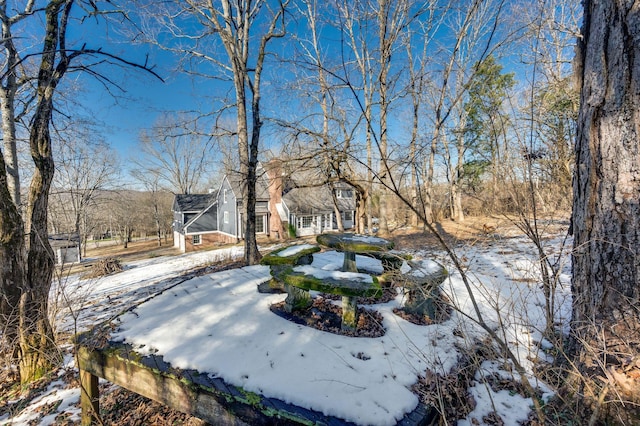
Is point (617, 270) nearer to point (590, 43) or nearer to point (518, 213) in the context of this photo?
point (518, 213)

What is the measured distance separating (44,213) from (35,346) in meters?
1.69

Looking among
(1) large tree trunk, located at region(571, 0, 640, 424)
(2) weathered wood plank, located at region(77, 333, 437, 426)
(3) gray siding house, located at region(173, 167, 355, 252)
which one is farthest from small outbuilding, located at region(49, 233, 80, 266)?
(3) gray siding house, located at region(173, 167, 355, 252)

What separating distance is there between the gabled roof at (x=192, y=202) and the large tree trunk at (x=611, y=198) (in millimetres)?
25042

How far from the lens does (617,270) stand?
1.72 meters

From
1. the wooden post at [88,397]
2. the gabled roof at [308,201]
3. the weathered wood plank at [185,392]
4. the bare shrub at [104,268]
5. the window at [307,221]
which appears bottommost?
the bare shrub at [104,268]

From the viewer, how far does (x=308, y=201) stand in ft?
71.1

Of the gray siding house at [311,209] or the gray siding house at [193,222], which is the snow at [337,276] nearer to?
the gray siding house at [311,209]

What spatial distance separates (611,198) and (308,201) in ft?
66.2

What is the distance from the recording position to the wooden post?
245cm

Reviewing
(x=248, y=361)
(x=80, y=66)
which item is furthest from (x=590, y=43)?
(x=80, y=66)

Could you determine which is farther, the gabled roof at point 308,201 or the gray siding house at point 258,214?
the gabled roof at point 308,201

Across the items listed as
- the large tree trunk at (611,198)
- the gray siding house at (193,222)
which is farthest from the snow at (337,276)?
the gray siding house at (193,222)

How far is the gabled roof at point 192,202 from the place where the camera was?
75.9 ft

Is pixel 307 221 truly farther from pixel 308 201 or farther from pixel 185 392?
pixel 185 392
